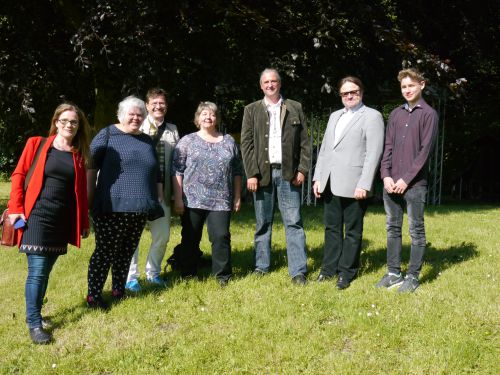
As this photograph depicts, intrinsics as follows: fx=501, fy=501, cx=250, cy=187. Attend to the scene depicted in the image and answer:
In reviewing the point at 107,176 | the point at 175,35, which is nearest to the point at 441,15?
the point at 175,35

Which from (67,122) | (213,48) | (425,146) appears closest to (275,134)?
(425,146)

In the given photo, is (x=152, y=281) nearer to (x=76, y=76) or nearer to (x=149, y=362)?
(x=149, y=362)

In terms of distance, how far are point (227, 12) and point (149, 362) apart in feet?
19.2

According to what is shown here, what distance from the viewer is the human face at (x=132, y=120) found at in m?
4.24

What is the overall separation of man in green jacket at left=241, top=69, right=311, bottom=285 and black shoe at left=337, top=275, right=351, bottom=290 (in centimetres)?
35

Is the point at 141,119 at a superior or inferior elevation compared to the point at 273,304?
superior

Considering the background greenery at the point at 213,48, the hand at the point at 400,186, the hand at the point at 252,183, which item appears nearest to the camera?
the hand at the point at 400,186

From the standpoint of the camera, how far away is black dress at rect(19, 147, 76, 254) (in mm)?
3809

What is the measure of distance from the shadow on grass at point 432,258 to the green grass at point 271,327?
0.04 m

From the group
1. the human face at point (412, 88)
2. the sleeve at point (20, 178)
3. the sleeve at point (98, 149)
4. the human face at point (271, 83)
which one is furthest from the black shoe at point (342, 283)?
the sleeve at point (20, 178)

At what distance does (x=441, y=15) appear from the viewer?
10.6m

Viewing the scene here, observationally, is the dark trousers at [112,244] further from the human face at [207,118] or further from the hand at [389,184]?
the hand at [389,184]

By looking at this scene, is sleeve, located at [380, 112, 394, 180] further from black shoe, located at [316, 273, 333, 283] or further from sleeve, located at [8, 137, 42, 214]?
sleeve, located at [8, 137, 42, 214]

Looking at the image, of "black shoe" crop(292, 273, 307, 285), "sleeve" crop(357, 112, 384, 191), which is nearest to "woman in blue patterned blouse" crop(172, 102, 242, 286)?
"black shoe" crop(292, 273, 307, 285)
